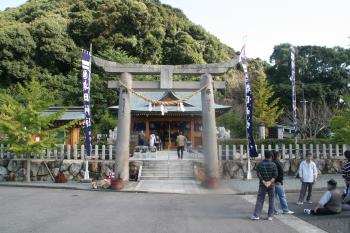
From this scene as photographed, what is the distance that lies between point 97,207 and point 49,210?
1398 mm

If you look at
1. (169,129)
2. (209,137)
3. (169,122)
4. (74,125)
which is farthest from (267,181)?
(169,129)

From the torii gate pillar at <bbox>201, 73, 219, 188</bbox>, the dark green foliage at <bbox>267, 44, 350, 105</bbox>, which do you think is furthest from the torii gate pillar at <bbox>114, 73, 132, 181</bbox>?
the dark green foliage at <bbox>267, 44, 350, 105</bbox>

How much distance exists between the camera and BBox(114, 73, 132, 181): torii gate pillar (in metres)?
17.4

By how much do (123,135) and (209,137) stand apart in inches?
156

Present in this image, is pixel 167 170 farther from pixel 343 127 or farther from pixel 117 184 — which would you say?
pixel 343 127

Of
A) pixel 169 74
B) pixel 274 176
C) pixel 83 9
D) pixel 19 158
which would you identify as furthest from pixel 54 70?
pixel 274 176

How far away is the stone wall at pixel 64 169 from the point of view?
797 inches

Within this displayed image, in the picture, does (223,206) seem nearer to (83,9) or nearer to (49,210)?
(49,210)

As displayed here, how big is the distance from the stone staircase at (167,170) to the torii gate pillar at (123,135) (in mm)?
2433

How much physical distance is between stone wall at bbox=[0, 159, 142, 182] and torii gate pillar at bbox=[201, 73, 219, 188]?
4644 mm

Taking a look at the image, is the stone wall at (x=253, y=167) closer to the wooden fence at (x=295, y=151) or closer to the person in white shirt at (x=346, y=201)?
the wooden fence at (x=295, y=151)

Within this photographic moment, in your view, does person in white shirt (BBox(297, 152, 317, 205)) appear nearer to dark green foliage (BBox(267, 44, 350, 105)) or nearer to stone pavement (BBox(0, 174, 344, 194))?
stone pavement (BBox(0, 174, 344, 194))

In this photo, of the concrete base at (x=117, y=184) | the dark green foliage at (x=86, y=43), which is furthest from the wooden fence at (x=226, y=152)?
the dark green foliage at (x=86, y=43)

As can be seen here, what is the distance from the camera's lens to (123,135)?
17625 millimetres
